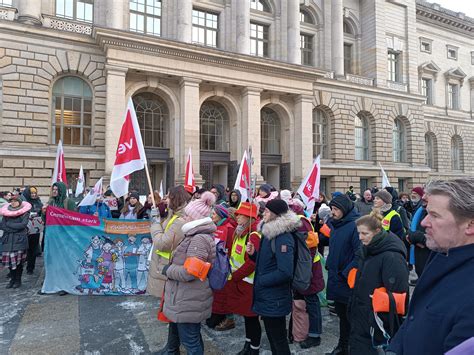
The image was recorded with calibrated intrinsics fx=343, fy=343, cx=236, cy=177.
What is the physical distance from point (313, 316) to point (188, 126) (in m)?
15.0

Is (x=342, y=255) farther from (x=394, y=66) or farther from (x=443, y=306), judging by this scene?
(x=394, y=66)

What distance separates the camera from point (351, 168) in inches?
961

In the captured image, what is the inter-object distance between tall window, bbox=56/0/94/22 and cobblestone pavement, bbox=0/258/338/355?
627 inches

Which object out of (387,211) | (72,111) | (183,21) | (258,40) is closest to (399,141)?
(258,40)

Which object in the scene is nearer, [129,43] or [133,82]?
[129,43]

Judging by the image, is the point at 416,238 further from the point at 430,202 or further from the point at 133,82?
the point at 133,82

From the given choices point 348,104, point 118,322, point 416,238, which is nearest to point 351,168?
point 348,104

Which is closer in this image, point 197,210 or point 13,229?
point 197,210

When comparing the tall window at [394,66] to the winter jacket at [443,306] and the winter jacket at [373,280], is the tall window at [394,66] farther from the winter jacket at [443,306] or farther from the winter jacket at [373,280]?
the winter jacket at [443,306]

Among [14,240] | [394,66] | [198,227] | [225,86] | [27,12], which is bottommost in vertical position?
[14,240]

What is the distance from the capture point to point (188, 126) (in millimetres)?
18359

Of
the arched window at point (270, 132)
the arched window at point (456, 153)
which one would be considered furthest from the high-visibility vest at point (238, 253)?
the arched window at point (456, 153)

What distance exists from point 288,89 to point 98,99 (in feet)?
36.2

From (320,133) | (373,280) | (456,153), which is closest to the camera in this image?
(373,280)
